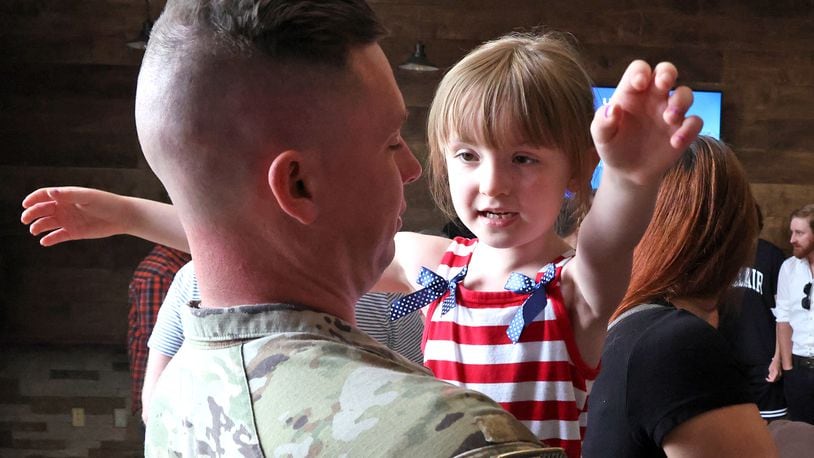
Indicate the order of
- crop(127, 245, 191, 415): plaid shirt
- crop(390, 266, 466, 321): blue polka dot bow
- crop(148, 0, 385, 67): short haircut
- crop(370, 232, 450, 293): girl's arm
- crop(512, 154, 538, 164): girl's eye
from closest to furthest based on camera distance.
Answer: crop(148, 0, 385, 67): short haircut, crop(512, 154, 538, 164): girl's eye, crop(390, 266, 466, 321): blue polka dot bow, crop(370, 232, 450, 293): girl's arm, crop(127, 245, 191, 415): plaid shirt

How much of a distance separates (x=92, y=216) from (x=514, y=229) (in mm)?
584

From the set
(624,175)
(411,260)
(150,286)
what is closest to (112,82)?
(150,286)

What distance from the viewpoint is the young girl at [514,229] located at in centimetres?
129

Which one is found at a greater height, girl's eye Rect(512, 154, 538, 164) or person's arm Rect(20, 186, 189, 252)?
girl's eye Rect(512, 154, 538, 164)

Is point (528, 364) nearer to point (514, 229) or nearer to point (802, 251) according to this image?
point (514, 229)

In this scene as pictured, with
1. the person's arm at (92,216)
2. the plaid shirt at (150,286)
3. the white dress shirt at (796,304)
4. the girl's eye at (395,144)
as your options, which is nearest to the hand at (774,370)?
the white dress shirt at (796,304)

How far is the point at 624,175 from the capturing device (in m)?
0.96

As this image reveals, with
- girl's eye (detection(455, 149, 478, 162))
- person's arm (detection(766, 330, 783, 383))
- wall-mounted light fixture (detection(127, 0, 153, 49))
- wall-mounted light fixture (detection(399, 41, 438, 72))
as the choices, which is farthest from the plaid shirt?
person's arm (detection(766, 330, 783, 383))

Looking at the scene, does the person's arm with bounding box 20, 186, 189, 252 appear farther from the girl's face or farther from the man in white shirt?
the man in white shirt

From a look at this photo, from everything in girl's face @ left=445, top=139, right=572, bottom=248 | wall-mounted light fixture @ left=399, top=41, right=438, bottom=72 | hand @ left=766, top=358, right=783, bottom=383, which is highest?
girl's face @ left=445, top=139, right=572, bottom=248

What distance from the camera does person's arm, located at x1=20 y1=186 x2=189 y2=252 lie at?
1225mm

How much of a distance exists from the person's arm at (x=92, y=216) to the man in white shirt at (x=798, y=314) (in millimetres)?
4992

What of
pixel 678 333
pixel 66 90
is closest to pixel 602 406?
pixel 678 333

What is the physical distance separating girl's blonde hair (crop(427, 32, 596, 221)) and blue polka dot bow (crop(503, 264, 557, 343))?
152mm
